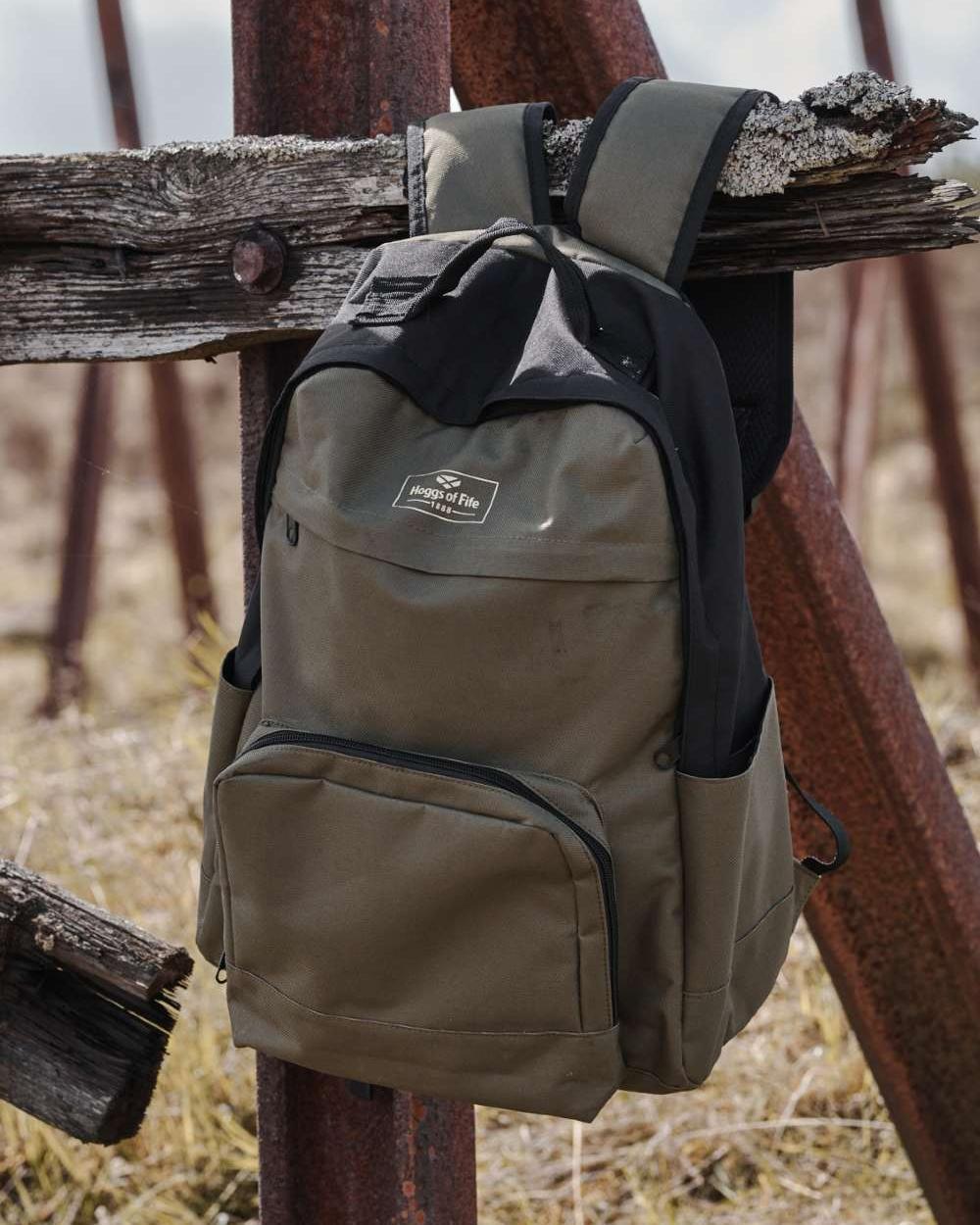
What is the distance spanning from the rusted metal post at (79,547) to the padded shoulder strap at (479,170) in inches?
179

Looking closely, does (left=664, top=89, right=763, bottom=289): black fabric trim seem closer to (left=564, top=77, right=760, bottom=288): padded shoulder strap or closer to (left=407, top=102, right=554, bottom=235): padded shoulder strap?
(left=564, top=77, right=760, bottom=288): padded shoulder strap

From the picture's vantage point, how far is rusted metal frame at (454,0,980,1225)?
1.55 meters

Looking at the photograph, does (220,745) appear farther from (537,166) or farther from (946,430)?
(946,430)

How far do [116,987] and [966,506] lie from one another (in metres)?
5.20

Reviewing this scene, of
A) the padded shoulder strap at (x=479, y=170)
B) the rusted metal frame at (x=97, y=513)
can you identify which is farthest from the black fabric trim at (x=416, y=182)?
the rusted metal frame at (x=97, y=513)

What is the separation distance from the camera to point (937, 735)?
12.2 feet

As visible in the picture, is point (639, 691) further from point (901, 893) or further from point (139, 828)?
point (139, 828)

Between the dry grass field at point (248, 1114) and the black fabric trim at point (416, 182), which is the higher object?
the black fabric trim at point (416, 182)

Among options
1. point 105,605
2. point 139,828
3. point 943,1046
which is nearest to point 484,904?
point 943,1046

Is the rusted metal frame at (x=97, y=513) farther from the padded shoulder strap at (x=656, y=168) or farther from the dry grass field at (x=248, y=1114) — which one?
the padded shoulder strap at (x=656, y=168)

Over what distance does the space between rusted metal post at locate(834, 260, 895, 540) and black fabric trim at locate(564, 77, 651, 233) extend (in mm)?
4581

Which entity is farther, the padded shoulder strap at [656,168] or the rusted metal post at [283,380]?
the rusted metal post at [283,380]

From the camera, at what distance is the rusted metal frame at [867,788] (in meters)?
1.55

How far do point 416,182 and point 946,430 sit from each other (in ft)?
16.4
